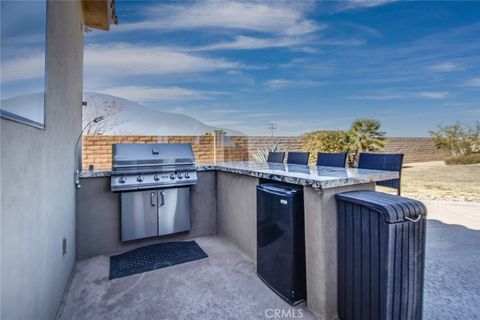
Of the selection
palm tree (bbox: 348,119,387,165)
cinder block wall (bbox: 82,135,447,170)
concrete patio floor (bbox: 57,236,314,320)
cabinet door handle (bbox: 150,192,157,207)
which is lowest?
concrete patio floor (bbox: 57,236,314,320)

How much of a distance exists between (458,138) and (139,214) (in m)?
17.2

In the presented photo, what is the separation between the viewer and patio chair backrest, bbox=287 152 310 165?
12.0ft

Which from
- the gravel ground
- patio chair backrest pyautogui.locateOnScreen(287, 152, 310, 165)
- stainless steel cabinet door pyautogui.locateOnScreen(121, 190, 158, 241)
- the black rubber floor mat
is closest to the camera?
the black rubber floor mat

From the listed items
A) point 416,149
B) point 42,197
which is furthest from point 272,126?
point 416,149

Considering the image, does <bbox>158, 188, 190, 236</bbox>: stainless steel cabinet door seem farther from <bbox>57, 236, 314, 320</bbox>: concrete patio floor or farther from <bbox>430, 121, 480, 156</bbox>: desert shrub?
<bbox>430, 121, 480, 156</bbox>: desert shrub

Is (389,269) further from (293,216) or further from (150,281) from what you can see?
(150,281)

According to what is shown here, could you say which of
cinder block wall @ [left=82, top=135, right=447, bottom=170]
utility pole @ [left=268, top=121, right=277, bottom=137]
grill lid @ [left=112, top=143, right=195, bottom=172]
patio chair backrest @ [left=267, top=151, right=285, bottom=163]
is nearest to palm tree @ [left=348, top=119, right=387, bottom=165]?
cinder block wall @ [left=82, top=135, right=447, bottom=170]

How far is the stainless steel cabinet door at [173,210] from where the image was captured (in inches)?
128

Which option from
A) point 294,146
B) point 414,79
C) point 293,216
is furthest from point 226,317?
point 414,79

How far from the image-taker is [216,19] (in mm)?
5418

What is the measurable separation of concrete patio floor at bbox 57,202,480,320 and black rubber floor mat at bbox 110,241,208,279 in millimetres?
103

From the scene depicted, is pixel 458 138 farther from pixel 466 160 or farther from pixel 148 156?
pixel 148 156

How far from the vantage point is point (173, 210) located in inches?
131

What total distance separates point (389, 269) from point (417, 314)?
0.41 m
